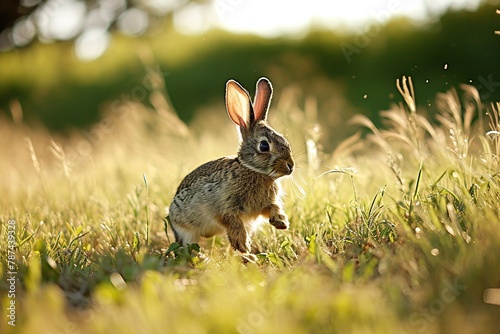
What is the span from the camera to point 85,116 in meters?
14.2

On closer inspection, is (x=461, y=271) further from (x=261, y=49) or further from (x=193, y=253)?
(x=261, y=49)

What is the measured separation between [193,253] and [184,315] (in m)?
1.57

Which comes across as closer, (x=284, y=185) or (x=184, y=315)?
(x=184, y=315)

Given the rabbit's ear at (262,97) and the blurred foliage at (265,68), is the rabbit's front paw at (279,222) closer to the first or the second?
the rabbit's ear at (262,97)

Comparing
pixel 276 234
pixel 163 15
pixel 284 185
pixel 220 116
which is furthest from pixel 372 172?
pixel 163 15

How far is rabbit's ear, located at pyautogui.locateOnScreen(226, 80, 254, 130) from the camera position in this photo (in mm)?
4266

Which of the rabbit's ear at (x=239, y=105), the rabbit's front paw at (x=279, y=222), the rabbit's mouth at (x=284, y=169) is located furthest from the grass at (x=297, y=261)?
the rabbit's ear at (x=239, y=105)

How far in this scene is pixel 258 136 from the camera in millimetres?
4191

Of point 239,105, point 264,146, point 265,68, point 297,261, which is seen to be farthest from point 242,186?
point 265,68

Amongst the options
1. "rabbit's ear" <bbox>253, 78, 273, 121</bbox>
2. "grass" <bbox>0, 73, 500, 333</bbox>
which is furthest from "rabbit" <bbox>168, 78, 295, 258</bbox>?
"grass" <bbox>0, 73, 500, 333</bbox>

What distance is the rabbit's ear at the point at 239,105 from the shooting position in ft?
14.0

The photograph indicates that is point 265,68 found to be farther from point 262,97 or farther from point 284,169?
point 284,169

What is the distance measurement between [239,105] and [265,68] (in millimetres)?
9044

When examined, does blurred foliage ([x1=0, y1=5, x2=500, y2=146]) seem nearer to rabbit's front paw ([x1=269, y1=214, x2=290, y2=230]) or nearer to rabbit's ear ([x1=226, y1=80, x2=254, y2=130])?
rabbit's ear ([x1=226, y1=80, x2=254, y2=130])
